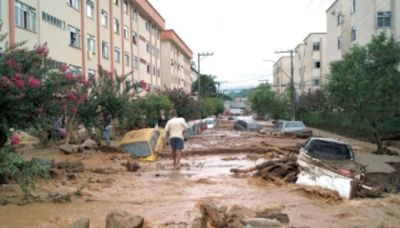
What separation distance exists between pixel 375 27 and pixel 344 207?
31.2 metres

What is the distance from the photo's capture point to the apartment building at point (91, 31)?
85.8 feet

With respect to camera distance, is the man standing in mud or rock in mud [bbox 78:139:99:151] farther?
rock in mud [bbox 78:139:99:151]

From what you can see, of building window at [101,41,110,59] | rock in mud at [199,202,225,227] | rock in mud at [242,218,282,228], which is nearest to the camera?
rock in mud at [242,218,282,228]

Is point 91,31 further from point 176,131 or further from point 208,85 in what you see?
point 208,85

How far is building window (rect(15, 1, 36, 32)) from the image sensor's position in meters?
25.1

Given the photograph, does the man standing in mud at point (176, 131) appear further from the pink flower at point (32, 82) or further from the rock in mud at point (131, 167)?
the pink flower at point (32, 82)

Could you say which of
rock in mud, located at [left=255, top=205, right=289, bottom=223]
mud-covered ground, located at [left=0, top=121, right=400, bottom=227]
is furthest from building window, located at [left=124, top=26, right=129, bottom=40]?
rock in mud, located at [left=255, top=205, right=289, bottom=223]

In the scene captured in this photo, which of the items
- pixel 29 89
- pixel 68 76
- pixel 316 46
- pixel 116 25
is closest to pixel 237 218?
pixel 29 89

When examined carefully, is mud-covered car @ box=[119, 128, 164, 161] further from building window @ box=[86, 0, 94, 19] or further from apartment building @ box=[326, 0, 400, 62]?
building window @ box=[86, 0, 94, 19]

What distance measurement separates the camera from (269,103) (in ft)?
269

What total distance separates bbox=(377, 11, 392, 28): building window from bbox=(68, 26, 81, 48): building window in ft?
75.4

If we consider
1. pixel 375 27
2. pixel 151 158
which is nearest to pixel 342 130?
pixel 375 27

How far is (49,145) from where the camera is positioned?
21.1 metres

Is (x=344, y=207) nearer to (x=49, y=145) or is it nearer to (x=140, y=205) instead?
(x=140, y=205)
